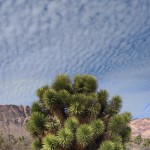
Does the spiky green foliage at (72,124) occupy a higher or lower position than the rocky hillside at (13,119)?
lower

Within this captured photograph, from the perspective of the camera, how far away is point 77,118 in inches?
682

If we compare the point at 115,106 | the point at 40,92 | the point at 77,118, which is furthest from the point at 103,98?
the point at 40,92

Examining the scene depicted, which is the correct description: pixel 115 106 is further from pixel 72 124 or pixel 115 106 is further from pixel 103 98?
pixel 72 124

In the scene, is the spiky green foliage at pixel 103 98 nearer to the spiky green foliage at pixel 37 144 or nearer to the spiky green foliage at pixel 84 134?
the spiky green foliage at pixel 84 134

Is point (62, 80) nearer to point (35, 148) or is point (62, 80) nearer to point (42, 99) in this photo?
point (42, 99)

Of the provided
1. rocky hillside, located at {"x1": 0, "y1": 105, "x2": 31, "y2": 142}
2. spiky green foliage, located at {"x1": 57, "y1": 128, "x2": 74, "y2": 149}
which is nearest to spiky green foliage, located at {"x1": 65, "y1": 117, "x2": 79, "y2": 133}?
spiky green foliage, located at {"x1": 57, "y1": 128, "x2": 74, "y2": 149}

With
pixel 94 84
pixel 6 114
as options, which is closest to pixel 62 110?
pixel 94 84

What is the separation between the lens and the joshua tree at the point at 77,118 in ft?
53.2

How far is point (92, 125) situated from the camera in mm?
16438

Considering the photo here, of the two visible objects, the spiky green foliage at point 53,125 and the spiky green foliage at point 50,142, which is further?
the spiky green foliage at point 53,125

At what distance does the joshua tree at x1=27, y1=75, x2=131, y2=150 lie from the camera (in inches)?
639

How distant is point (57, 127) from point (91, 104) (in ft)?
6.94

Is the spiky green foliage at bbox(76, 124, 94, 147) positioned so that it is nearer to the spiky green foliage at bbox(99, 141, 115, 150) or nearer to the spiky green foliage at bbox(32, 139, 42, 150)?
the spiky green foliage at bbox(99, 141, 115, 150)

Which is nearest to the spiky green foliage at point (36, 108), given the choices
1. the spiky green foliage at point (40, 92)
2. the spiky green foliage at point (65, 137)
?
the spiky green foliage at point (40, 92)
